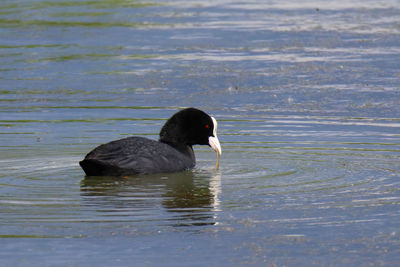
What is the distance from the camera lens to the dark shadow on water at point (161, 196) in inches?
301

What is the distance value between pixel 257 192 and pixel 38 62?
9.49 metres

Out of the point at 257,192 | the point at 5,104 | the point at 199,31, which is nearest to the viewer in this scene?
the point at 257,192

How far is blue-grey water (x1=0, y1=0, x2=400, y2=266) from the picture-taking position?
6832 mm

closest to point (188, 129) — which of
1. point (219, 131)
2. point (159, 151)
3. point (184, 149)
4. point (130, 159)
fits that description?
point (184, 149)

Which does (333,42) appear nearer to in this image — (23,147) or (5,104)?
(5,104)

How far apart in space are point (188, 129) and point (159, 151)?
0.75 meters

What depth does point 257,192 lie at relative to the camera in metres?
8.58

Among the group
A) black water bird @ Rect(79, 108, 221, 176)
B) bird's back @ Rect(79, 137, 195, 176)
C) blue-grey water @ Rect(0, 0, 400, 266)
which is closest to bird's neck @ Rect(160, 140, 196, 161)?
black water bird @ Rect(79, 108, 221, 176)

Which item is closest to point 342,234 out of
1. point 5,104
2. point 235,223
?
point 235,223

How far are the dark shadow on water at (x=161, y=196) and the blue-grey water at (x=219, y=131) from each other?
23 mm

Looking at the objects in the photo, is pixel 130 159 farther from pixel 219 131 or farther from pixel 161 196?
pixel 219 131

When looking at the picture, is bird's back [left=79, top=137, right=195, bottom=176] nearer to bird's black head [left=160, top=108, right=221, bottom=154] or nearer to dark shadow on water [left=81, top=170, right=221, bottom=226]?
dark shadow on water [left=81, top=170, right=221, bottom=226]

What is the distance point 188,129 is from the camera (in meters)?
10.5

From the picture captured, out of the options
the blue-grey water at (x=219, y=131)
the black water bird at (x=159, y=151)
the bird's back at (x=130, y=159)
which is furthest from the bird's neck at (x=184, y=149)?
the bird's back at (x=130, y=159)
